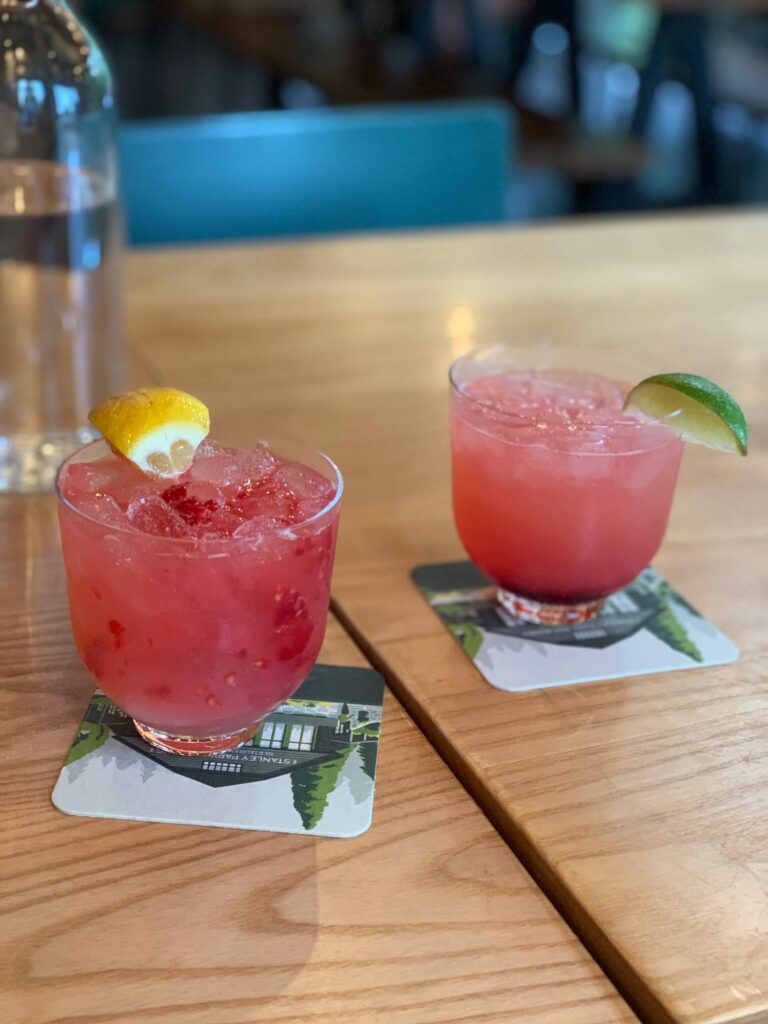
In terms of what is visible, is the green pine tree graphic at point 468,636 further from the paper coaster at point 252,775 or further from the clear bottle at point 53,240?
the clear bottle at point 53,240

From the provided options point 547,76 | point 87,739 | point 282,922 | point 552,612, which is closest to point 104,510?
point 87,739

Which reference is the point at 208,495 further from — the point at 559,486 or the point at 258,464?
the point at 559,486

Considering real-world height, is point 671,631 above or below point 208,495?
below

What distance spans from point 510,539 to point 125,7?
6778mm

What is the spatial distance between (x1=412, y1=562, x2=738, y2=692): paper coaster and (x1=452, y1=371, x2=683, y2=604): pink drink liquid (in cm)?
3

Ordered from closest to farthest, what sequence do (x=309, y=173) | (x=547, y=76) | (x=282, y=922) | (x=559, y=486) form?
(x=282, y=922) → (x=559, y=486) → (x=309, y=173) → (x=547, y=76)

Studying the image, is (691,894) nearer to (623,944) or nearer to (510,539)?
(623,944)

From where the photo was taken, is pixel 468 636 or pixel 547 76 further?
pixel 547 76

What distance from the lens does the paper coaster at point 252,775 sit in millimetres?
656

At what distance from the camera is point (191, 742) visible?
0.70 m

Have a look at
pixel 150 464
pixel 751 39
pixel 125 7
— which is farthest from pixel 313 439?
pixel 125 7

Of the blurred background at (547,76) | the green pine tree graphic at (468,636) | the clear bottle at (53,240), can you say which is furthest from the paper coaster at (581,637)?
the blurred background at (547,76)

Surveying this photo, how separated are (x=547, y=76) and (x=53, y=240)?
5.94 m

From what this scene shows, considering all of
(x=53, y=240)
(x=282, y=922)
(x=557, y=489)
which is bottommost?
(x=282, y=922)
